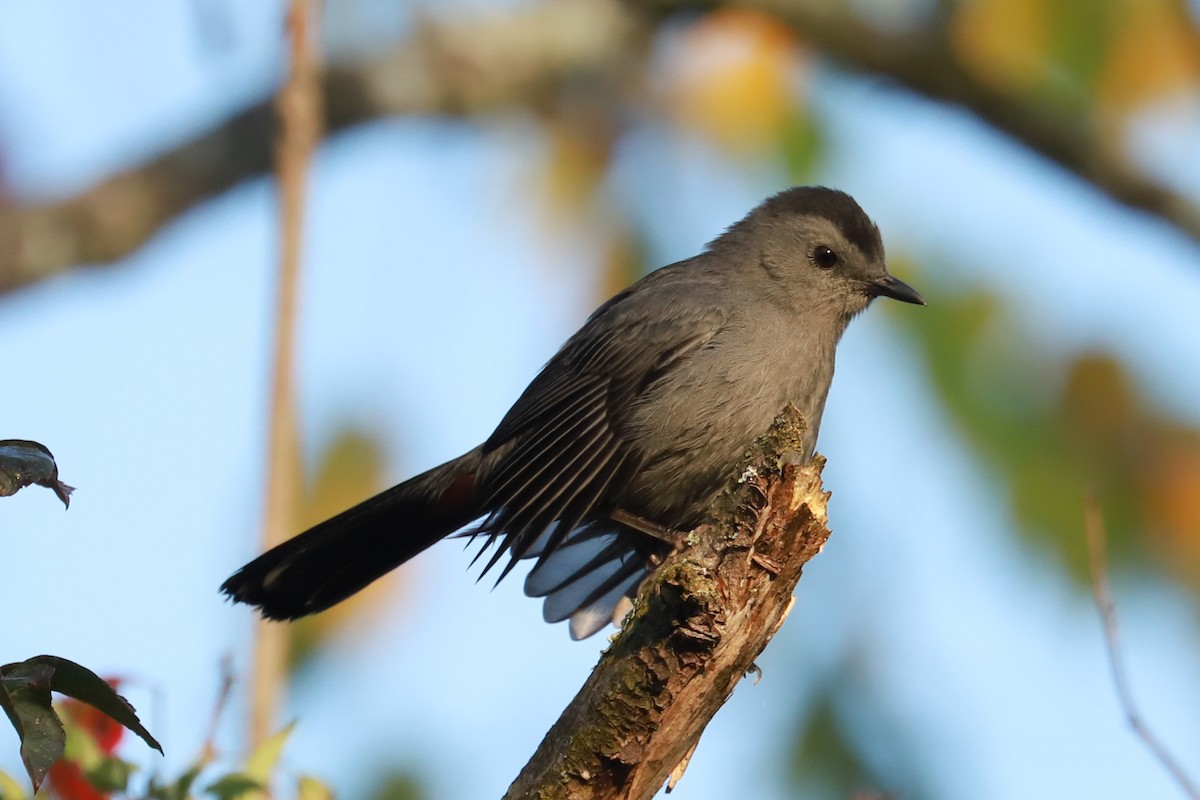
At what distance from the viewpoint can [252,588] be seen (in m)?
4.40

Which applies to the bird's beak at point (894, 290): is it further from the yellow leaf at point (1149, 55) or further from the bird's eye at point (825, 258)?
the yellow leaf at point (1149, 55)

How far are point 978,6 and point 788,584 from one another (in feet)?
13.1

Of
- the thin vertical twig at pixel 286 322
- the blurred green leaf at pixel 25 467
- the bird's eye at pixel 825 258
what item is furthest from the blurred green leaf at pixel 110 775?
the bird's eye at pixel 825 258

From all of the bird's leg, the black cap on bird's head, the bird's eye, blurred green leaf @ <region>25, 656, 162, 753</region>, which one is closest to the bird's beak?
the black cap on bird's head

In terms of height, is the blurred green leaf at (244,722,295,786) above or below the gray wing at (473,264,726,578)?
below

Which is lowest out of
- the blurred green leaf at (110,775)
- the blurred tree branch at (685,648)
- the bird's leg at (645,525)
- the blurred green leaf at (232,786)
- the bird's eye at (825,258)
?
the blurred green leaf at (110,775)

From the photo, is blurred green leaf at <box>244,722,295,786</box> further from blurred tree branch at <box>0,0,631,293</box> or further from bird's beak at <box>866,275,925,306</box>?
blurred tree branch at <box>0,0,631,293</box>

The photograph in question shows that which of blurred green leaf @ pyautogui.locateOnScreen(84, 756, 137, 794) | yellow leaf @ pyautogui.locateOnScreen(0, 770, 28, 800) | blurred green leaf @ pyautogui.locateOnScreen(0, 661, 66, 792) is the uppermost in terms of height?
blurred green leaf @ pyautogui.locateOnScreen(84, 756, 137, 794)

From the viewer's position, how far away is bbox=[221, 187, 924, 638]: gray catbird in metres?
4.46

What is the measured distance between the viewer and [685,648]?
114 inches

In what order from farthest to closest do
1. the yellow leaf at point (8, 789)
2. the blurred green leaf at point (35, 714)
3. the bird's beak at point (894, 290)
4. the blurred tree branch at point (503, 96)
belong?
the blurred tree branch at point (503, 96), the bird's beak at point (894, 290), the yellow leaf at point (8, 789), the blurred green leaf at point (35, 714)

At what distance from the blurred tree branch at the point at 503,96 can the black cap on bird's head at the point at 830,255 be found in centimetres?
173

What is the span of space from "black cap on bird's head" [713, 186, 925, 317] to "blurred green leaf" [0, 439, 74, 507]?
11.6ft

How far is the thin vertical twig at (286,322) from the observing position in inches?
130
